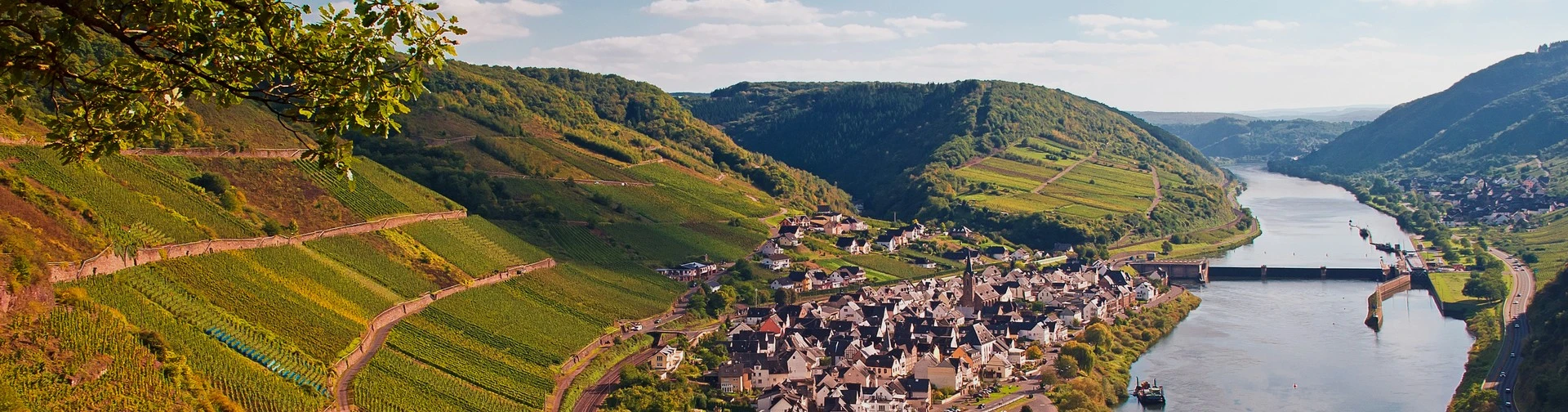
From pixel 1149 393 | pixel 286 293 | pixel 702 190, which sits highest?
pixel 286 293

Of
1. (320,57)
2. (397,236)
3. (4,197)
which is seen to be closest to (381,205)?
(397,236)

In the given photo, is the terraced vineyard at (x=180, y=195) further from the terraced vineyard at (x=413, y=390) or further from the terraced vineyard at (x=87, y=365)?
the terraced vineyard at (x=87, y=365)

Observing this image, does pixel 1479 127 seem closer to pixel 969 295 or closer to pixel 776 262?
pixel 969 295

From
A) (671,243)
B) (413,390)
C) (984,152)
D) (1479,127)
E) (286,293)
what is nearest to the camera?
(413,390)

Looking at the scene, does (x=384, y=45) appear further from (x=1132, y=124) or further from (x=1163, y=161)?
(x=1132, y=124)

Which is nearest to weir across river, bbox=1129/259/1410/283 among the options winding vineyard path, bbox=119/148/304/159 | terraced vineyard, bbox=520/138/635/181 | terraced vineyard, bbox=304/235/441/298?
terraced vineyard, bbox=520/138/635/181

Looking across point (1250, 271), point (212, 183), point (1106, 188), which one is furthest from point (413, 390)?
point (1106, 188)
